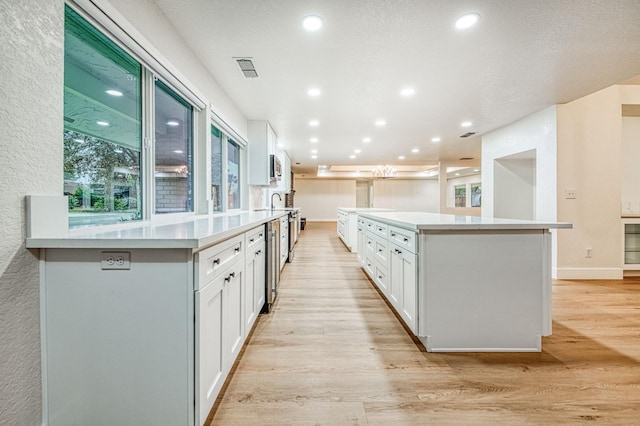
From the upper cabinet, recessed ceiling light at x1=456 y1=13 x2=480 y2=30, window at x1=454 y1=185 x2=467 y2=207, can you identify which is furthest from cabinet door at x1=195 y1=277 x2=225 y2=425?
window at x1=454 y1=185 x2=467 y2=207

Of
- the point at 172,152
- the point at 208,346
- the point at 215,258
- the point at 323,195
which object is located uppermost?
the point at 323,195

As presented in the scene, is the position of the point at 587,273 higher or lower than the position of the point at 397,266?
lower

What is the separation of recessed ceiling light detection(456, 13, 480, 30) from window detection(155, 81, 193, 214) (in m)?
2.37

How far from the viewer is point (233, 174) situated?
4.72m

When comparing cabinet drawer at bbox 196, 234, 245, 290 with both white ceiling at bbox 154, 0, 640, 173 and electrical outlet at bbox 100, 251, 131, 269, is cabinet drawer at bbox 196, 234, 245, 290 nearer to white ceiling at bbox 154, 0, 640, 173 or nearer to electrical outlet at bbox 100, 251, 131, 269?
electrical outlet at bbox 100, 251, 131, 269

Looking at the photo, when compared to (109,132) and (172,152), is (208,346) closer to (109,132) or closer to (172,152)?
(109,132)

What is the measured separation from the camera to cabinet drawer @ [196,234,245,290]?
1195 millimetres

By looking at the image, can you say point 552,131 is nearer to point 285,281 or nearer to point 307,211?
point 285,281

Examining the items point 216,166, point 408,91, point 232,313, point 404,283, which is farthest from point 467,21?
point 216,166

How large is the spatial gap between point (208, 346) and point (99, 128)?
141 centimetres

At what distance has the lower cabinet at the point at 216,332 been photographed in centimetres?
119

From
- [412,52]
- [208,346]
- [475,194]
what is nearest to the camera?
[208,346]

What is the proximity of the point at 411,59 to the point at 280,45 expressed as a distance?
1245 millimetres

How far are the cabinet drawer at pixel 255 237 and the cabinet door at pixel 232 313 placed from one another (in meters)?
0.24
